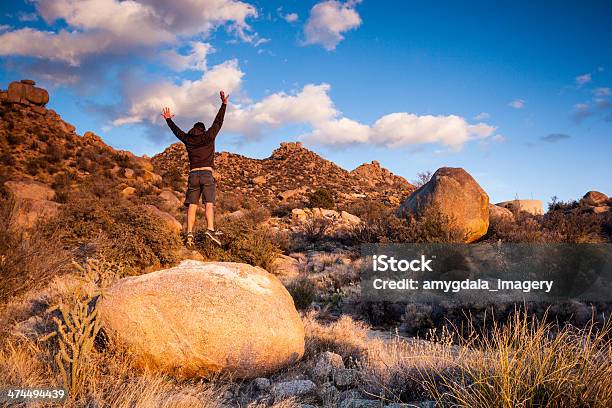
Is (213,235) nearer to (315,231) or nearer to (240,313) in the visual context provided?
(240,313)

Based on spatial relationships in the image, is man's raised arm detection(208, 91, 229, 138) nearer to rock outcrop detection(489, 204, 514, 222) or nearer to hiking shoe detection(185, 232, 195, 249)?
hiking shoe detection(185, 232, 195, 249)

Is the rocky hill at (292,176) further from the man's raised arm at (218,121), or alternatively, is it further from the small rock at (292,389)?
the small rock at (292,389)

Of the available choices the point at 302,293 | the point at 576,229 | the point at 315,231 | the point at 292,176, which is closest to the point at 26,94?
the point at 292,176

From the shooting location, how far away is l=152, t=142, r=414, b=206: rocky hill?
32438 millimetres

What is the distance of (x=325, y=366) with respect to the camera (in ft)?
13.2

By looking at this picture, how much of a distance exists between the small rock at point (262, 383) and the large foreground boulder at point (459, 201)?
892 centimetres

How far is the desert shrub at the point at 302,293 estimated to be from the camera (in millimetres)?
7203

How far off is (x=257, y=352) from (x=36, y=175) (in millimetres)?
→ 22777

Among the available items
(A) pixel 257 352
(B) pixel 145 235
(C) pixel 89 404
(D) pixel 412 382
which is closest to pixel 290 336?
(A) pixel 257 352

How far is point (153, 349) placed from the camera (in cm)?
368

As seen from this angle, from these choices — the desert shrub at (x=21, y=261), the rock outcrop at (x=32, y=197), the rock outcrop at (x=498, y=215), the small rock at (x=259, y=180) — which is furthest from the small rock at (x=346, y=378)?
the small rock at (x=259, y=180)

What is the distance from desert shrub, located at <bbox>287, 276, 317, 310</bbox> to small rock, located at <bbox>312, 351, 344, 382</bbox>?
2.88 metres

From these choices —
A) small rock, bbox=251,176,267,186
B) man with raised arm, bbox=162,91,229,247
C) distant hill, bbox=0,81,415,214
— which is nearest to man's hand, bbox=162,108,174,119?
man with raised arm, bbox=162,91,229,247

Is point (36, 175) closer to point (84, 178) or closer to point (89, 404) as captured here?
point (84, 178)
